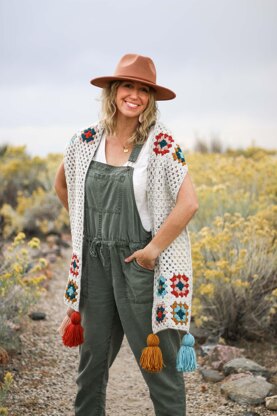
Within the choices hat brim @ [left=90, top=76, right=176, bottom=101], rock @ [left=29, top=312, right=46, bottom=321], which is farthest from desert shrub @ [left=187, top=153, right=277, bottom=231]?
hat brim @ [left=90, top=76, right=176, bottom=101]

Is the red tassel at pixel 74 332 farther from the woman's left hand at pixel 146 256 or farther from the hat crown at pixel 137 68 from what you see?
the hat crown at pixel 137 68

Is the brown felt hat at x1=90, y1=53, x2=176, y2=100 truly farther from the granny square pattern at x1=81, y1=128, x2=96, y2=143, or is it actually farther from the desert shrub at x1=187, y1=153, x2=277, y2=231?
the desert shrub at x1=187, y1=153, x2=277, y2=231

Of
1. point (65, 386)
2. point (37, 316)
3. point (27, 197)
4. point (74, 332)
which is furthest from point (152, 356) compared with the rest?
point (27, 197)

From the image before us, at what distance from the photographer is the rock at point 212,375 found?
14.0 ft

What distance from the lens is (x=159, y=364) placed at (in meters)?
2.83

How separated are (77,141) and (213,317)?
2483 mm

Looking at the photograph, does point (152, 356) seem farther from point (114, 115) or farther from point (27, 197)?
point (27, 197)

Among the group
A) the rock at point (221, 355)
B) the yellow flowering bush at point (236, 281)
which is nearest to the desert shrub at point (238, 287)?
the yellow flowering bush at point (236, 281)

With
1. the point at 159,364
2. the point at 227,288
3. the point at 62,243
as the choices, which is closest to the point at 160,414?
the point at 159,364

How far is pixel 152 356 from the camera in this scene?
2.83m

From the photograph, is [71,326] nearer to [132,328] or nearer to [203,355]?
[132,328]

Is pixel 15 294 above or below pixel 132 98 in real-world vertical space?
below

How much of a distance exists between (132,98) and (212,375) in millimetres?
2232

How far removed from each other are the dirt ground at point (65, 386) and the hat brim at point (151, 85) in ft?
6.49
